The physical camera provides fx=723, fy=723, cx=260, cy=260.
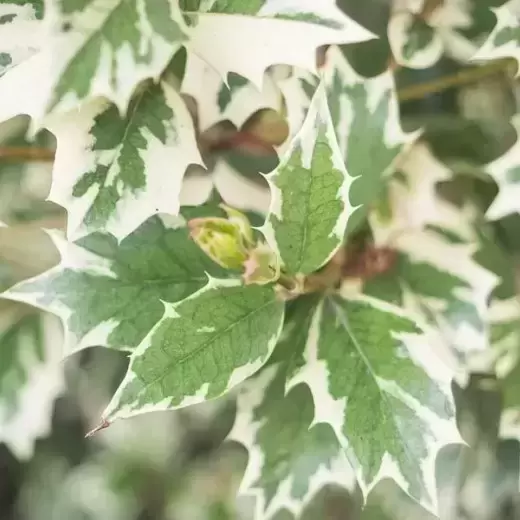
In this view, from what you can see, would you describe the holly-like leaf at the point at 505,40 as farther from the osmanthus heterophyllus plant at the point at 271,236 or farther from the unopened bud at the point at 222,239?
the unopened bud at the point at 222,239

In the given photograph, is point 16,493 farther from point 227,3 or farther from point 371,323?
point 227,3

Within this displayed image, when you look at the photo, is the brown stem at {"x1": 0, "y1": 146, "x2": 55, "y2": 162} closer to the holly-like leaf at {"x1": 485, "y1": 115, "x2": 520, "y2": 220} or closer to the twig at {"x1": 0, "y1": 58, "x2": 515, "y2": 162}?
the twig at {"x1": 0, "y1": 58, "x2": 515, "y2": 162}

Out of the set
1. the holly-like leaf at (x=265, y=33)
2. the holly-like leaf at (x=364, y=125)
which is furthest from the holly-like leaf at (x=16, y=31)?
the holly-like leaf at (x=364, y=125)

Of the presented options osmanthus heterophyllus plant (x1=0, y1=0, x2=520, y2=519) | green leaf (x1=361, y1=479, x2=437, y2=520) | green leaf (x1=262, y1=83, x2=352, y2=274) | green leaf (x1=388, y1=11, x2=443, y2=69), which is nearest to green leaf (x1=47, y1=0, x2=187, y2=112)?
osmanthus heterophyllus plant (x1=0, y1=0, x2=520, y2=519)

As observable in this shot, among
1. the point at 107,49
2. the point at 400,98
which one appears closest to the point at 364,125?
the point at 400,98

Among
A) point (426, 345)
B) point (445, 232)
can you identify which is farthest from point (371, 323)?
point (445, 232)

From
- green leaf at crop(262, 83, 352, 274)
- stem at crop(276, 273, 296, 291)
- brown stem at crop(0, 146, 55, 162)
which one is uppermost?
green leaf at crop(262, 83, 352, 274)

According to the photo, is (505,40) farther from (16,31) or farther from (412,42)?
(16,31)
